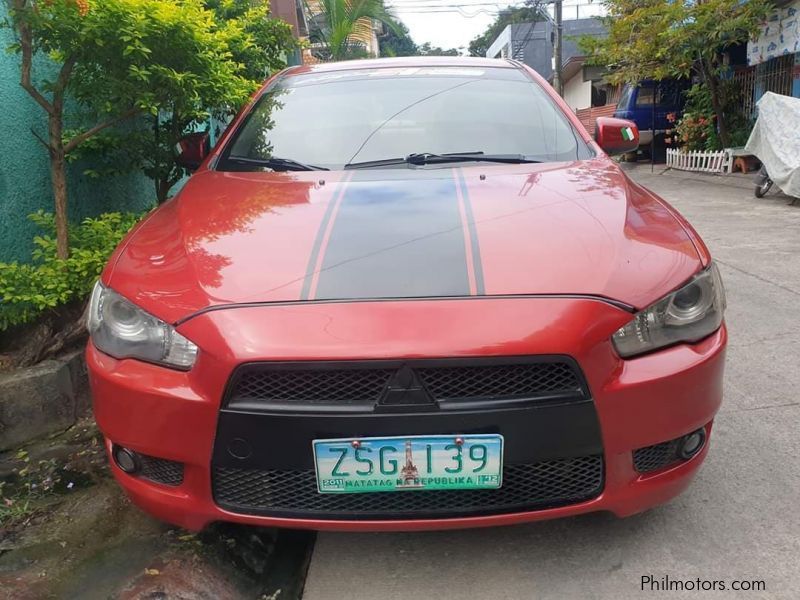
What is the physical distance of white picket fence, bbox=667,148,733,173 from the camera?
12609mm

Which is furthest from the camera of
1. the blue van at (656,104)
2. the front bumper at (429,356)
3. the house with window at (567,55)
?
the house with window at (567,55)

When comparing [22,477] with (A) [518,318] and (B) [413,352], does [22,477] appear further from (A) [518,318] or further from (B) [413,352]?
(A) [518,318]

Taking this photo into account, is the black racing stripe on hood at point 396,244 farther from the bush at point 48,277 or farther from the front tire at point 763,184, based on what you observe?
the front tire at point 763,184

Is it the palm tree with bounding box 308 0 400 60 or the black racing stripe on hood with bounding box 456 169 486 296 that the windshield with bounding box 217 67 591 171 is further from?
the palm tree with bounding box 308 0 400 60

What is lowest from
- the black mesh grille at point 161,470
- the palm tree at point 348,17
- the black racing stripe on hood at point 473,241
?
the black mesh grille at point 161,470

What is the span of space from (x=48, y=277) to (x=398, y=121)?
1.64 metres

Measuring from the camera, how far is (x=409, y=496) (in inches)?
70.3

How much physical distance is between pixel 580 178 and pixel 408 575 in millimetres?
1453

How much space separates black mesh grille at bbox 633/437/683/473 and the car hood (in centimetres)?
39

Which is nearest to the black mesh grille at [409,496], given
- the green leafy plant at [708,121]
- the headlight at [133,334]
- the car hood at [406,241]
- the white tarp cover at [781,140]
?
the headlight at [133,334]

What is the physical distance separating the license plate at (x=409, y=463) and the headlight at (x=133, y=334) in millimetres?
434

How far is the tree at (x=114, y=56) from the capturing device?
273 centimetres

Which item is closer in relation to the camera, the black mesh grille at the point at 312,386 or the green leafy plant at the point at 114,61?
the black mesh grille at the point at 312,386

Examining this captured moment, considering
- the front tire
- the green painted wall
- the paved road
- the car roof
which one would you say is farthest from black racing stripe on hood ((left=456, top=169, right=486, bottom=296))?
the front tire
